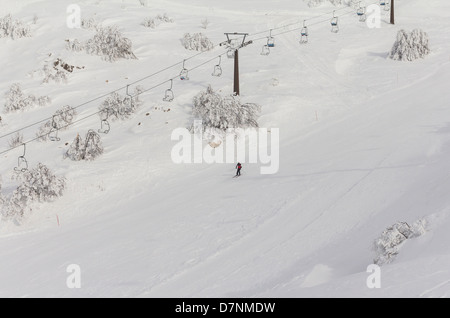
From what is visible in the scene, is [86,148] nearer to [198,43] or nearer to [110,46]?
[110,46]

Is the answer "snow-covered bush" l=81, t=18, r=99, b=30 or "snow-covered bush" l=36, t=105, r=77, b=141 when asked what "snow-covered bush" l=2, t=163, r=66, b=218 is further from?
"snow-covered bush" l=81, t=18, r=99, b=30

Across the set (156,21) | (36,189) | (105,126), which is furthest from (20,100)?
(156,21)

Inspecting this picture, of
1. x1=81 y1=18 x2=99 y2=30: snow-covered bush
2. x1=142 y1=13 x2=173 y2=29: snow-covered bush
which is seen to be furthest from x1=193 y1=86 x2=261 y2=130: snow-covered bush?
x1=142 y1=13 x2=173 y2=29: snow-covered bush

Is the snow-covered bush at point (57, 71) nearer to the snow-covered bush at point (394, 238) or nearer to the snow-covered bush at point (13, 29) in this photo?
the snow-covered bush at point (13, 29)

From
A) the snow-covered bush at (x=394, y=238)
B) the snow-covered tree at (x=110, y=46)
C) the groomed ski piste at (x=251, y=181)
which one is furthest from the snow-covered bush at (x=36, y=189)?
the snow-covered tree at (x=110, y=46)

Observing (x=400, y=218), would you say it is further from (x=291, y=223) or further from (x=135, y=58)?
(x=135, y=58)

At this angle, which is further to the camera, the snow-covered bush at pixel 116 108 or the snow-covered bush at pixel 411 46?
the snow-covered bush at pixel 411 46
